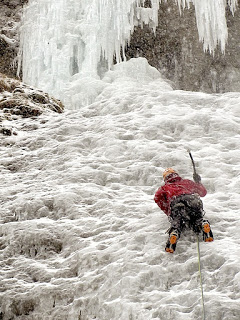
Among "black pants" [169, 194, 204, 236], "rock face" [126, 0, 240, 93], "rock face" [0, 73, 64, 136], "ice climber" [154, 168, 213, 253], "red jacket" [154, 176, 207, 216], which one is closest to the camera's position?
"ice climber" [154, 168, 213, 253]

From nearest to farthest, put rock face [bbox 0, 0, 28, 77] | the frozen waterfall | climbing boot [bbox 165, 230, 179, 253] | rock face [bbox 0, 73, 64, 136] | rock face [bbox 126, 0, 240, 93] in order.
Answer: climbing boot [bbox 165, 230, 179, 253], rock face [bbox 0, 73, 64, 136], the frozen waterfall, rock face [bbox 0, 0, 28, 77], rock face [bbox 126, 0, 240, 93]

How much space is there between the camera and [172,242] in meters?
4.37

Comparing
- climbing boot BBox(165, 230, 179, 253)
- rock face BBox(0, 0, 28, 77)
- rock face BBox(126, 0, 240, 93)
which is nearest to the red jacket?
climbing boot BBox(165, 230, 179, 253)

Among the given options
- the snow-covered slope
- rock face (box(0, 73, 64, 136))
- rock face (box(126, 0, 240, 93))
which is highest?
rock face (box(126, 0, 240, 93))

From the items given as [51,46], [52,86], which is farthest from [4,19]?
[52,86]

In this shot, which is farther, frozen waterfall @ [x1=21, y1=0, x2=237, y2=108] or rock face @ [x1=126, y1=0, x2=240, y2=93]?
rock face @ [x1=126, y1=0, x2=240, y2=93]

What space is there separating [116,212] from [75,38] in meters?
12.7

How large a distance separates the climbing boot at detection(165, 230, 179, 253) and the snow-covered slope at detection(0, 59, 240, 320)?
8cm

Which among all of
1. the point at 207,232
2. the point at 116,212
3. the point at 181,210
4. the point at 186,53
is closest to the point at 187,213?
the point at 181,210

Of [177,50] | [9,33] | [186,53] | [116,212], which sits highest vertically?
[9,33]

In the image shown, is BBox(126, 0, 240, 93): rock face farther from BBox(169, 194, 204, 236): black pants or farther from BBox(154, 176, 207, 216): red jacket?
BBox(169, 194, 204, 236): black pants

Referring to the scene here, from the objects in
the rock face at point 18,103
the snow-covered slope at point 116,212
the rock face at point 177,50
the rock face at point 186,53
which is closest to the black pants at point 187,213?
the snow-covered slope at point 116,212

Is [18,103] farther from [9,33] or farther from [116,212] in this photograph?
[9,33]

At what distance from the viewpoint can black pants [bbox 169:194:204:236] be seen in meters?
4.58
